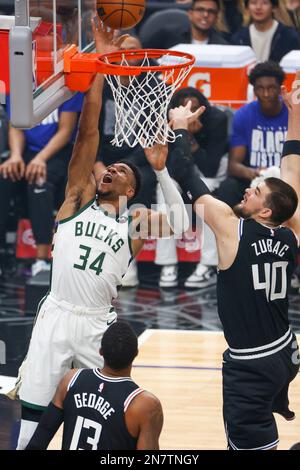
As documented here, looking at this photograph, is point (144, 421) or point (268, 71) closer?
point (144, 421)

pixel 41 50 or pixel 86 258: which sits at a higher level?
pixel 41 50

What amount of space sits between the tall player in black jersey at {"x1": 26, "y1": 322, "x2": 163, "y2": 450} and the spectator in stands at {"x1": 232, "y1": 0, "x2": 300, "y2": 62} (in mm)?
6532

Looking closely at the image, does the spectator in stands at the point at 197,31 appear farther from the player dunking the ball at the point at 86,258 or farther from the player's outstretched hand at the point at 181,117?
the player's outstretched hand at the point at 181,117

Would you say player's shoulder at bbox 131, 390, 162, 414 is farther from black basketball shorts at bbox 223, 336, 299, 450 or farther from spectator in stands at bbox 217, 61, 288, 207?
spectator in stands at bbox 217, 61, 288, 207

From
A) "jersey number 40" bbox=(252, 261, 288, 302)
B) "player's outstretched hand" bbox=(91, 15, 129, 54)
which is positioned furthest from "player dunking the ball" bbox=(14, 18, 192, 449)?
"jersey number 40" bbox=(252, 261, 288, 302)

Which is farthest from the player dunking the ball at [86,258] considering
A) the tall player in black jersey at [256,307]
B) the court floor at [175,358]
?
the court floor at [175,358]

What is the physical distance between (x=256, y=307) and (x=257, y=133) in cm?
483

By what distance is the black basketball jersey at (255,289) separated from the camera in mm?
5219

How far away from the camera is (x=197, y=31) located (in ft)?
35.1

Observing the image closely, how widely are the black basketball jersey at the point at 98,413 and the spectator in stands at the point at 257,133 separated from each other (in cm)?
515

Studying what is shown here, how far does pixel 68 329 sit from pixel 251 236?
3.77 ft

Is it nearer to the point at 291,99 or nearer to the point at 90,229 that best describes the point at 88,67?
the point at 90,229

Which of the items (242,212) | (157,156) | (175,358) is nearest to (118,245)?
(157,156)
